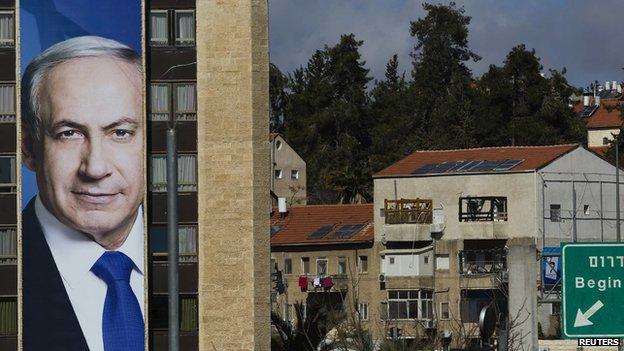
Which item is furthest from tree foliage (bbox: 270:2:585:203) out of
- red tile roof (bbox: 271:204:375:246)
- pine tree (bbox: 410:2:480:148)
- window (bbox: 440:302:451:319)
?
window (bbox: 440:302:451:319)

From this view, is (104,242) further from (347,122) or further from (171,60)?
(347,122)

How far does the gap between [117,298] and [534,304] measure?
3009 centimetres

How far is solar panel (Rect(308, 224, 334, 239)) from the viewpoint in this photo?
7933 cm

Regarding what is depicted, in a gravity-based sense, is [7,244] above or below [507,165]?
below

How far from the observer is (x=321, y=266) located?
3105 inches

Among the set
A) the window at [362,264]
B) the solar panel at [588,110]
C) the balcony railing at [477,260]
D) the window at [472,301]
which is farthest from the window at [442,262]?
the solar panel at [588,110]

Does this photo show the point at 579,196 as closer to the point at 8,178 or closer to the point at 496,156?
the point at 496,156

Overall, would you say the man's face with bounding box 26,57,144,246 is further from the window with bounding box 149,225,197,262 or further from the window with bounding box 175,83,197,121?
the window with bounding box 175,83,197,121

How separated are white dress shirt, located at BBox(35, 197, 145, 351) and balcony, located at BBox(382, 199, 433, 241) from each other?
25209 millimetres

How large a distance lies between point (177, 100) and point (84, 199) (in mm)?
4222

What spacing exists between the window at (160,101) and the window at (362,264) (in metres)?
27.0

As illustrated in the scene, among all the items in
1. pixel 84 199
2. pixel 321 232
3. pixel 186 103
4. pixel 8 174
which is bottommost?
pixel 321 232

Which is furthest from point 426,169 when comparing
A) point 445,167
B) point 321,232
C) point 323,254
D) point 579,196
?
point 579,196

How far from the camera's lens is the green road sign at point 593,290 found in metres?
16.8
